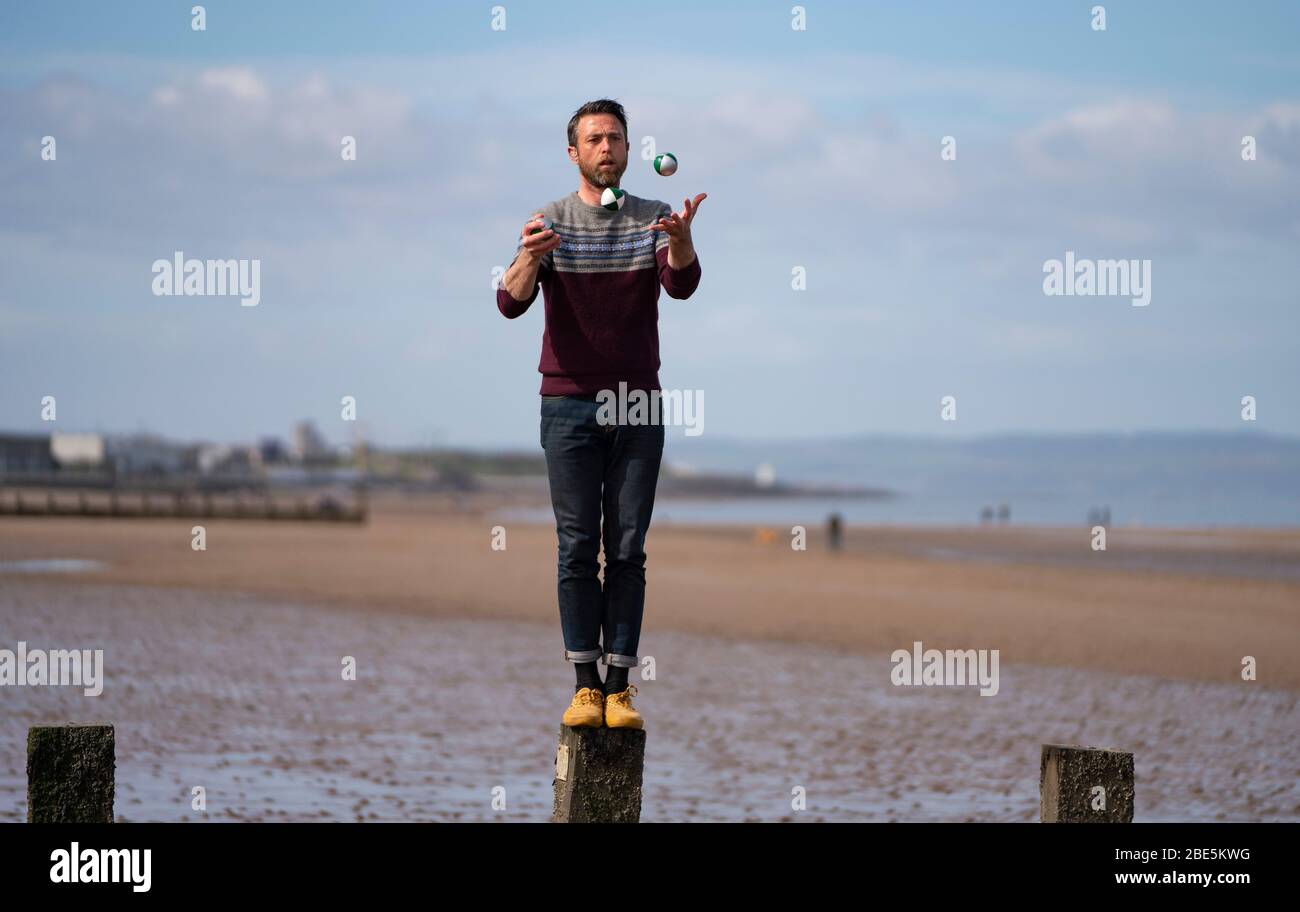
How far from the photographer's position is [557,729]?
1848 cm

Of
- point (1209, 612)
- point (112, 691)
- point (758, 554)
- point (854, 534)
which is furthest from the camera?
point (854, 534)

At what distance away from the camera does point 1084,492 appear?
168 m

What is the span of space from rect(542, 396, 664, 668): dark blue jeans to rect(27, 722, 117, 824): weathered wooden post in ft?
8.15

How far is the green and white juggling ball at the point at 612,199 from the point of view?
7.94 m

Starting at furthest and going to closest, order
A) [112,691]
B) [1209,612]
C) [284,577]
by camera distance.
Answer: [284,577] → [1209,612] → [112,691]

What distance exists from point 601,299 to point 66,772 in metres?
3.68

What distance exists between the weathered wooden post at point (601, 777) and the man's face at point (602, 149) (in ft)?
9.71

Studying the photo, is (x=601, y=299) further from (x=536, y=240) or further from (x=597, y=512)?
(x=597, y=512)

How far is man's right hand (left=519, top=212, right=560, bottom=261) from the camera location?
7879 millimetres

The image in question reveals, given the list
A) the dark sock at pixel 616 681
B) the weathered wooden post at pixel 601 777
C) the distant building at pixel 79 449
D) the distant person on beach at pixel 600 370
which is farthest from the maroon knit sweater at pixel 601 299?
the distant building at pixel 79 449
